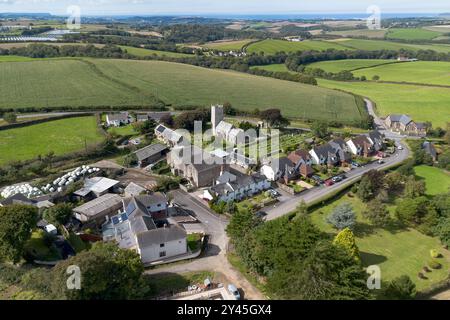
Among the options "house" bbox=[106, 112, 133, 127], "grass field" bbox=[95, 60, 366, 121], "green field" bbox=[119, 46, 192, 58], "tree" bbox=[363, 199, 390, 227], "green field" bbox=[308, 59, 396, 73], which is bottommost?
"tree" bbox=[363, 199, 390, 227]

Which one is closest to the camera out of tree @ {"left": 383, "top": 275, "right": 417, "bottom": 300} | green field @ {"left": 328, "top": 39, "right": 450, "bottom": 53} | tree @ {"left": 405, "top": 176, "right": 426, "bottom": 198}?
tree @ {"left": 383, "top": 275, "right": 417, "bottom": 300}

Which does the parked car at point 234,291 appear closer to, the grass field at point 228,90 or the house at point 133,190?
the house at point 133,190

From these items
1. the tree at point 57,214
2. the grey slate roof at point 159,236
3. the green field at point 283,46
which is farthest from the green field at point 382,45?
the tree at point 57,214

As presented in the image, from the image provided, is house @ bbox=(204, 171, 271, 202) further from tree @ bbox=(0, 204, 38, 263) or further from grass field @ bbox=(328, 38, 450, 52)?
grass field @ bbox=(328, 38, 450, 52)

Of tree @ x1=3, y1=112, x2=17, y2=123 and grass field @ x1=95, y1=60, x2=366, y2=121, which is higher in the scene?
grass field @ x1=95, y1=60, x2=366, y2=121

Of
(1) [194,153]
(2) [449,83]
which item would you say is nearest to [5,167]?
(1) [194,153]

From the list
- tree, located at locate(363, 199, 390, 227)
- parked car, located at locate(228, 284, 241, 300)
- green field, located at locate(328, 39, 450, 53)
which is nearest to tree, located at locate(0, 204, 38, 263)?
parked car, located at locate(228, 284, 241, 300)
